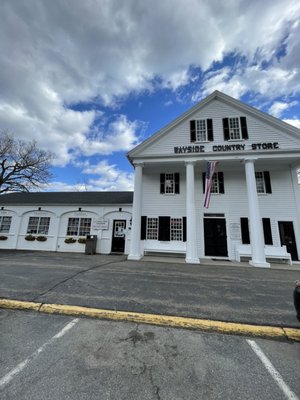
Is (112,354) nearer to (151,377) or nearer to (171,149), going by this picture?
(151,377)

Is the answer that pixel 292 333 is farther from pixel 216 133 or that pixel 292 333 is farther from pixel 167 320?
pixel 216 133

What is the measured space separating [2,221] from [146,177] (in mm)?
13045

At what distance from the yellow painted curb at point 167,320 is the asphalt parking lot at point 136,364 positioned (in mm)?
150

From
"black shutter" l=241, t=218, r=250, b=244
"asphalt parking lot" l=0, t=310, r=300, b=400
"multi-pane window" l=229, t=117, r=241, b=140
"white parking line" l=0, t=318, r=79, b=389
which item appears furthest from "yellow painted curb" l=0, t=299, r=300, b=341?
"multi-pane window" l=229, t=117, r=241, b=140

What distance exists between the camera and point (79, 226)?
1454 centimetres

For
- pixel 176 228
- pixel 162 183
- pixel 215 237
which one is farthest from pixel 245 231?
pixel 162 183

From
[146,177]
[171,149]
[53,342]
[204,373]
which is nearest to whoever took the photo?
[204,373]

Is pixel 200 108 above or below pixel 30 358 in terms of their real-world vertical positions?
above

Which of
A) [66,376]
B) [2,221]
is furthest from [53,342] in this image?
[2,221]

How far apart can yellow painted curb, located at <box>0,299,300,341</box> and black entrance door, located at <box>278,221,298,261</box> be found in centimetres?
1013

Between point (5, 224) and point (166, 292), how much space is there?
54.6 ft

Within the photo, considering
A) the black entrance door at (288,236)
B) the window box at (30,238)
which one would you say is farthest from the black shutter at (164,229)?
the window box at (30,238)

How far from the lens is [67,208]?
→ 49.0 ft

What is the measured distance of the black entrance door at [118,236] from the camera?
1353 cm
